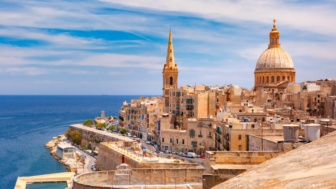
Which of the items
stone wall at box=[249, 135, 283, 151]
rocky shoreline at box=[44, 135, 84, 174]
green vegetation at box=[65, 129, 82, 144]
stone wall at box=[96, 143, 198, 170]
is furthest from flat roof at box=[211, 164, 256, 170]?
green vegetation at box=[65, 129, 82, 144]

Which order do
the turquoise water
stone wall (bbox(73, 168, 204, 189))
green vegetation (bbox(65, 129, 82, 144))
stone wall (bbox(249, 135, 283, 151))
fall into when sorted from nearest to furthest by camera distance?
stone wall (bbox(73, 168, 204, 189))
stone wall (bbox(249, 135, 283, 151))
the turquoise water
green vegetation (bbox(65, 129, 82, 144))

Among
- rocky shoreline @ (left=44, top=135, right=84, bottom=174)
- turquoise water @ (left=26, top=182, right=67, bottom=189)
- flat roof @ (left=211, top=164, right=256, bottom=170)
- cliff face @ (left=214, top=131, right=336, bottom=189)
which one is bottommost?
turquoise water @ (left=26, top=182, right=67, bottom=189)

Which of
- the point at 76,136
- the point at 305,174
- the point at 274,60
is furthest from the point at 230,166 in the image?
the point at 76,136

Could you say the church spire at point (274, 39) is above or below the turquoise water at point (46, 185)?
above

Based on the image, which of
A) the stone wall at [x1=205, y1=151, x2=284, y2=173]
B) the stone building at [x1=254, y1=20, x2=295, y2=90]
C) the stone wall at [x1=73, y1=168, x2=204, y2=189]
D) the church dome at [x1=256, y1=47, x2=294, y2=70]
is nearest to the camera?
the stone wall at [x1=205, y1=151, x2=284, y2=173]

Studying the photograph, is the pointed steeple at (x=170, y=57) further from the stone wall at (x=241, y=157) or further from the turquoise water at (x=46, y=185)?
the stone wall at (x=241, y=157)

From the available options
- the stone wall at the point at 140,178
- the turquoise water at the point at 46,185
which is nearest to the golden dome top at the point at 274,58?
the turquoise water at the point at 46,185

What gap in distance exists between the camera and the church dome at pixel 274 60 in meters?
54.3

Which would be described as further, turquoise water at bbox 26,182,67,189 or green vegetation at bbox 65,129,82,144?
green vegetation at bbox 65,129,82,144

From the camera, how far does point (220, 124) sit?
109 ft

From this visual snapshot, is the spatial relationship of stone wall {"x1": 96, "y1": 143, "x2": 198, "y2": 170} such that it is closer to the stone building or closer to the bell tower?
the bell tower

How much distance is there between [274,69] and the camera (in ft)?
177

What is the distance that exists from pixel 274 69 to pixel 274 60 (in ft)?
5.36

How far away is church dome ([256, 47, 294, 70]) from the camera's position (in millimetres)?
54312
